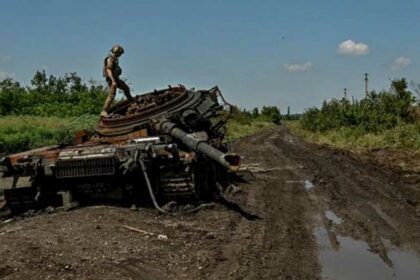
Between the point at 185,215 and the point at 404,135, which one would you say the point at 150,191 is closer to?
the point at 185,215

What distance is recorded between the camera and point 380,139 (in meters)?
24.9

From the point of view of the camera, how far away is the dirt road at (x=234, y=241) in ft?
20.3

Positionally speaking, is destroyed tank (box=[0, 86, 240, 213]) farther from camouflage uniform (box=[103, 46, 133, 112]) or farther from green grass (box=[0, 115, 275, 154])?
green grass (box=[0, 115, 275, 154])

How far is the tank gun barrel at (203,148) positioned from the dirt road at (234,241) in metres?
0.88

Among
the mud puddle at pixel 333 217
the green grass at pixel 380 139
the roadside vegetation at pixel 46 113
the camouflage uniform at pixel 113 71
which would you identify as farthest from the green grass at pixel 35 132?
the mud puddle at pixel 333 217

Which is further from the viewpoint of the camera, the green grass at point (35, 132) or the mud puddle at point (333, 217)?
the green grass at point (35, 132)

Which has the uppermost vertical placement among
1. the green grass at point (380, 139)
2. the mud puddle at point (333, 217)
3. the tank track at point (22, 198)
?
the green grass at point (380, 139)

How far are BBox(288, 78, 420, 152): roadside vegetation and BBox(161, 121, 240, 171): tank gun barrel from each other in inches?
494

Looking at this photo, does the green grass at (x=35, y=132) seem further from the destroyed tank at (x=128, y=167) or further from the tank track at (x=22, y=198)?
the destroyed tank at (x=128, y=167)

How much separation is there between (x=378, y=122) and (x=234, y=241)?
22589mm

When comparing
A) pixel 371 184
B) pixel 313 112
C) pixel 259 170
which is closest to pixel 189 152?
pixel 371 184

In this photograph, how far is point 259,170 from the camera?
16.7 m

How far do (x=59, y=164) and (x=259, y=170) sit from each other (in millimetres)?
8009

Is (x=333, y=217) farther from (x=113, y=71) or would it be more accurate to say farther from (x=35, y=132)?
(x=35, y=132)
